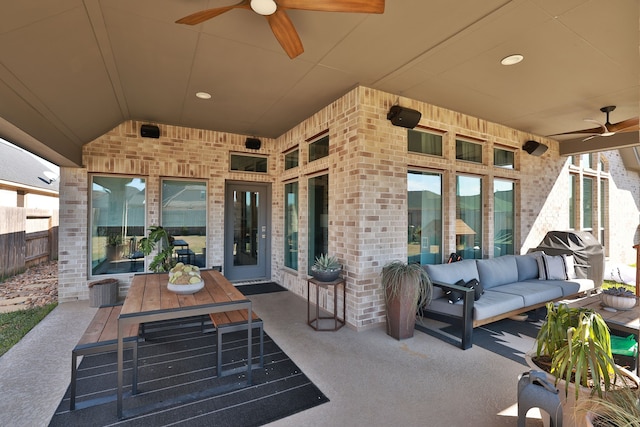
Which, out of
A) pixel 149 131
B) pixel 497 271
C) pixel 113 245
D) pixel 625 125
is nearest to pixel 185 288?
pixel 113 245

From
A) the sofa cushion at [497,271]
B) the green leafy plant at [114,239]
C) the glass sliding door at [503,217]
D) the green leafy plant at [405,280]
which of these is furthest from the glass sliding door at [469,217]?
the green leafy plant at [114,239]

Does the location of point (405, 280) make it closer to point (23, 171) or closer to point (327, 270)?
point (327, 270)

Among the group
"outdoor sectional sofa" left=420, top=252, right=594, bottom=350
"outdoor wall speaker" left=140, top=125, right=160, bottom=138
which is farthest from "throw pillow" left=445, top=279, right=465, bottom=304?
"outdoor wall speaker" left=140, top=125, right=160, bottom=138

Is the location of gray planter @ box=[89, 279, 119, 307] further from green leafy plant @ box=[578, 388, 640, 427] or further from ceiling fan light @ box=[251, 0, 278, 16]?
green leafy plant @ box=[578, 388, 640, 427]

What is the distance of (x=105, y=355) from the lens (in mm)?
3160

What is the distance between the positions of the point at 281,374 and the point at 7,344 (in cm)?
325

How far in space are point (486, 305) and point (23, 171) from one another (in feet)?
41.7

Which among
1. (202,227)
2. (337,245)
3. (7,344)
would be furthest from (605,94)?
(7,344)

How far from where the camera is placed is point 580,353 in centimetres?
166

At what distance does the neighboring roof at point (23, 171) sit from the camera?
801cm

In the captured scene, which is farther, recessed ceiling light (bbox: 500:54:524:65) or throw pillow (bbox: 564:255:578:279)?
throw pillow (bbox: 564:255:578:279)

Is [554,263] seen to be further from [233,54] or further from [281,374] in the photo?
[233,54]

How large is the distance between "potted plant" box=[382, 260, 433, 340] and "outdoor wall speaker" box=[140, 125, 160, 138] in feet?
14.9

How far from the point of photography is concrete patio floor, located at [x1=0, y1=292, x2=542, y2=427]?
2227 mm
